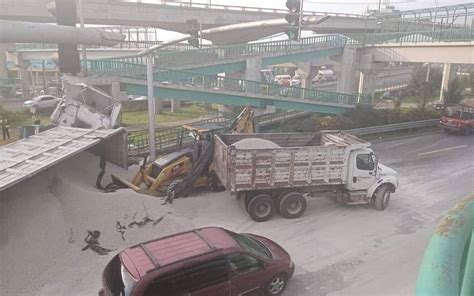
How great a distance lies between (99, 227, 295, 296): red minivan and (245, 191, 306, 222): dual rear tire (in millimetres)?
3168

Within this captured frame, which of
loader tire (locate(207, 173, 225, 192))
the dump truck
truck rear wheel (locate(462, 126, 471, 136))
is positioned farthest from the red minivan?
truck rear wheel (locate(462, 126, 471, 136))

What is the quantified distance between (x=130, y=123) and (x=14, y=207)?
1849 centimetres

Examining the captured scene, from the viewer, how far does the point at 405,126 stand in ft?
75.9

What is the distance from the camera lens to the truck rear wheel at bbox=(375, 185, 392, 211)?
483 inches

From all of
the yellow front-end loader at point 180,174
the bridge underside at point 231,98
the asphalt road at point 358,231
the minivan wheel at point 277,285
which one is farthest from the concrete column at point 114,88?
the minivan wheel at point 277,285

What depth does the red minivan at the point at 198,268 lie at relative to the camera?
6.53 metres

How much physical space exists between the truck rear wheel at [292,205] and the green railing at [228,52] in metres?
11.9

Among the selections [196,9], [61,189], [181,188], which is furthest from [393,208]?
[196,9]

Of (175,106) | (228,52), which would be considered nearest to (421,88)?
(228,52)

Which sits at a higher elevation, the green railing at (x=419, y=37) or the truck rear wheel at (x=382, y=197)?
the green railing at (x=419, y=37)

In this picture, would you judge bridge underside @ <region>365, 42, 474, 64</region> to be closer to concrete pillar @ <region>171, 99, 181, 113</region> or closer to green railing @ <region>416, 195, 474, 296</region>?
concrete pillar @ <region>171, 99, 181, 113</region>

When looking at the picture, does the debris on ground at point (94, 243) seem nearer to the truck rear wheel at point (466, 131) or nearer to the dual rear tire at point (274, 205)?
the dual rear tire at point (274, 205)

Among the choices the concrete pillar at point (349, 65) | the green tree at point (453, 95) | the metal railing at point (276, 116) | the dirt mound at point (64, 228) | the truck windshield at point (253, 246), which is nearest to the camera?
the truck windshield at point (253, 246)

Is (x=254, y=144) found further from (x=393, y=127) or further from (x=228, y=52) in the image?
(x=228, y=52)
